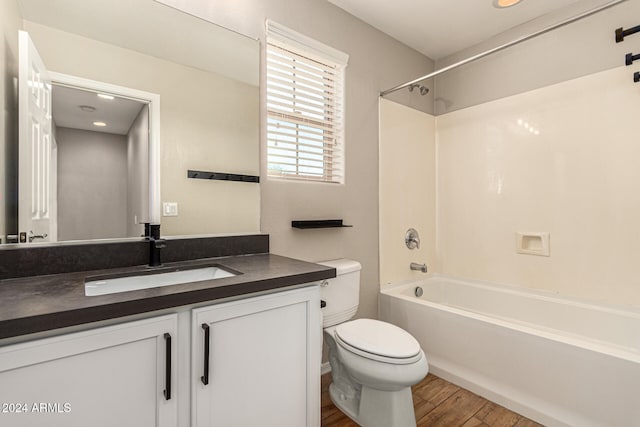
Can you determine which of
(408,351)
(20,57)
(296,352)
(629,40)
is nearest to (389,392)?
(408,351)

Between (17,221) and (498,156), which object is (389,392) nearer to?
(17,221)

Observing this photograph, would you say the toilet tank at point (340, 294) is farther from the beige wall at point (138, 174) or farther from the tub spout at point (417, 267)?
the beige wall at point (138, 174)

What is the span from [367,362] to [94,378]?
1.06 m

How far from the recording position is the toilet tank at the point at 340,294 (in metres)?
1.77

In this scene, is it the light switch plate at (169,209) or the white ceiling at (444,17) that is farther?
the white ceiling at (444,17)

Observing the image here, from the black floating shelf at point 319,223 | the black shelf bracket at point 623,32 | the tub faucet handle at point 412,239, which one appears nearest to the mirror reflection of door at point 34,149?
the black floating shelf at point 319,223

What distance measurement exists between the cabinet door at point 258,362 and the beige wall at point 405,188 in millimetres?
1317

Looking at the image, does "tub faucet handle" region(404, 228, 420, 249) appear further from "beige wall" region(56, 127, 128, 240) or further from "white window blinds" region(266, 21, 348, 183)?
"beige wall" region(56, 127, 128, 240)

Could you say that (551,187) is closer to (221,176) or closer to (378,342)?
(378,342)

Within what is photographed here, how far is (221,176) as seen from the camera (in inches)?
64.9

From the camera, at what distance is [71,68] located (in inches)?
48.9

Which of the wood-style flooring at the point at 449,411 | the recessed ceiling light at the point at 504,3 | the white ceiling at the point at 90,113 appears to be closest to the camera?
the white ceiling at the point at 90,113

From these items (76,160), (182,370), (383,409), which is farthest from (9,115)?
(383,409)

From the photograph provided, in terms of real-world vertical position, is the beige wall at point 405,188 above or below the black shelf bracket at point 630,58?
below
